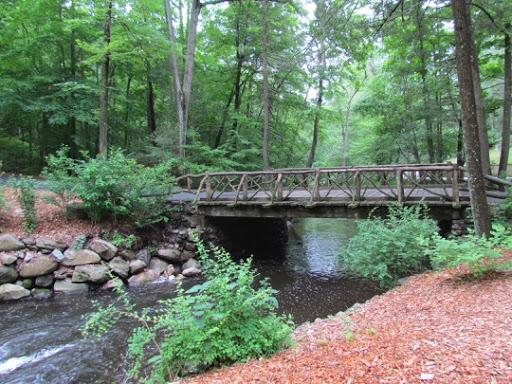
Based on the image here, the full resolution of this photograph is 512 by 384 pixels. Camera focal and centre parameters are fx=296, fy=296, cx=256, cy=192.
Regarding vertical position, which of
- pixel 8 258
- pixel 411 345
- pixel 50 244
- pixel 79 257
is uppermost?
pixel 50 244

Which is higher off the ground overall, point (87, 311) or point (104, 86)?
point (104, 86)

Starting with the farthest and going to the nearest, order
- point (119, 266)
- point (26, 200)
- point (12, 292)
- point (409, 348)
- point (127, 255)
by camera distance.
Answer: point (127, 255)
point (119, 266)
point (26, 200)
point (12, 292)
point (409, 348)

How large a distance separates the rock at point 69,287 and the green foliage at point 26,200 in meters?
1.92

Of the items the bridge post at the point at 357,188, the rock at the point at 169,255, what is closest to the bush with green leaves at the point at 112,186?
the rock at the point at 169,255

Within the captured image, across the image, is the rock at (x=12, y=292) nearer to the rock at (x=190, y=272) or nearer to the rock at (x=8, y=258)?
the rock at (x=8, y=258)

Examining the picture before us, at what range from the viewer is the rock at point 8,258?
7.15 m

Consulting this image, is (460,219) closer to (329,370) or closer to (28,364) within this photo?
(329,370)

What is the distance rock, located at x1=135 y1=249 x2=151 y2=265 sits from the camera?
8.96 metres

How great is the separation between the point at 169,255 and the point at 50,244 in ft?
10.4

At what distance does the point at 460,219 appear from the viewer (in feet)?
22.9

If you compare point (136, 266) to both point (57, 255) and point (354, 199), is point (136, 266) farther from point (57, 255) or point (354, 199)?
point (354, 199)

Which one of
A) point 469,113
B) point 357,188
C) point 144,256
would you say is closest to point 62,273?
point 144,256

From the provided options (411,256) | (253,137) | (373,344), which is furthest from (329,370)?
(253,137)

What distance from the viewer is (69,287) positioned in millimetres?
7441
